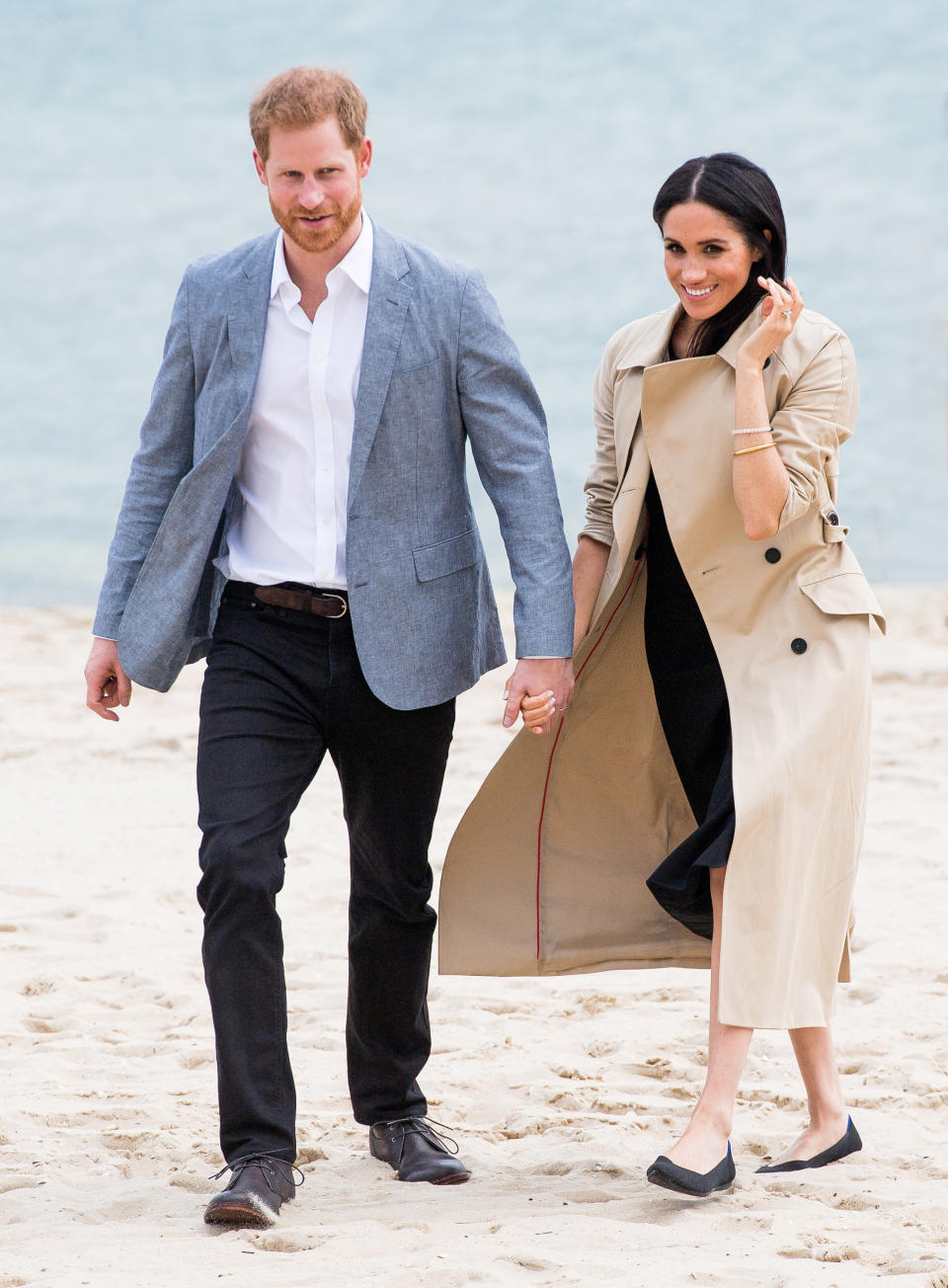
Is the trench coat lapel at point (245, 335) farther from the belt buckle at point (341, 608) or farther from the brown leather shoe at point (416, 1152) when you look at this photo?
the brown leather shoe at point (416, 1152)

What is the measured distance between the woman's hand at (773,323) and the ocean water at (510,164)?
19690 mm

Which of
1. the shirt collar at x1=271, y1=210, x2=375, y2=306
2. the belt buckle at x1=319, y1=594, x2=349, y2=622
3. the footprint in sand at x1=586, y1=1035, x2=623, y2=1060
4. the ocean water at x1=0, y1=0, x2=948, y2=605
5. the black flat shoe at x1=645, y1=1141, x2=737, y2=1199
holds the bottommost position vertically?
the footprint in sand at x1=586, y1=1035, x2=623, y2=1060

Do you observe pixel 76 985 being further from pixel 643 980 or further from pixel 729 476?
pixel 729 476

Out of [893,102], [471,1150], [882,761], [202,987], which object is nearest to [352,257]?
[471,1150]

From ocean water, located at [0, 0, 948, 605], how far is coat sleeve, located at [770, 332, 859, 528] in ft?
64.2

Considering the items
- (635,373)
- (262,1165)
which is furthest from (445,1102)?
(635,373)

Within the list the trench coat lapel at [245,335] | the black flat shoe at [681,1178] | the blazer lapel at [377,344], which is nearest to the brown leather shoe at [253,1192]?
the black flat shoe at [681,1178]

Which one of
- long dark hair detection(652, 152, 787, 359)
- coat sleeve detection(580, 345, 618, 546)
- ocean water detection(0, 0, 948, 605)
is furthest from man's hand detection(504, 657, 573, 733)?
ocean water detection(0, 0, 948, 605)

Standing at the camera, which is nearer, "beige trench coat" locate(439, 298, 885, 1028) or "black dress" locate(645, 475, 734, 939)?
"beige trench coat" locate(439, 298, 885, 1028)

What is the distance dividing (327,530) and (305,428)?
20 centimetres

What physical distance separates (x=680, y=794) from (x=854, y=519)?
1779 centimetres

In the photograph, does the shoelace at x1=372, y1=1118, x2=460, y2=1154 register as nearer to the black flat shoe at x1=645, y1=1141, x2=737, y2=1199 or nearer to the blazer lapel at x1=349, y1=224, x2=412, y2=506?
the black flat shoe at x1=645, y1=1141, x2=737, y2=1199

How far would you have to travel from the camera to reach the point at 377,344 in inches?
125

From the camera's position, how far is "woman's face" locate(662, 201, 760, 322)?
10.2ft
